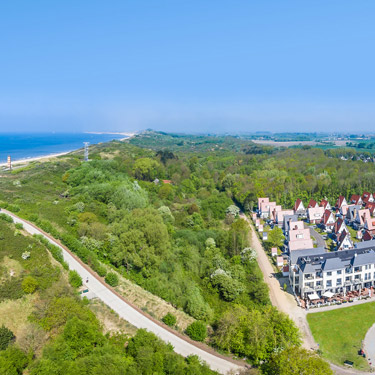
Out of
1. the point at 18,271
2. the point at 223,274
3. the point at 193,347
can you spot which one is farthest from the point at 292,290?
the point at 18,271

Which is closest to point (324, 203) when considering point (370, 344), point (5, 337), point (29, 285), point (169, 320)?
point (370, 344)

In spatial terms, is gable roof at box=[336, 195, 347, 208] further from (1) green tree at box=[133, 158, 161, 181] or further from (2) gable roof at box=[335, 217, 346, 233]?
(1) green tree at box=[133, 158, 161, 181]

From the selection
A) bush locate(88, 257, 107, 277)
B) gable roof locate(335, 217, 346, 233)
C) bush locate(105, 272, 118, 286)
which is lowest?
gable roof locate(335, 217, 346, 233)

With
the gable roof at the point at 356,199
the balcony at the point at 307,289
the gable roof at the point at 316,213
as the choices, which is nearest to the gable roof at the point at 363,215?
the gable roof at the point at 316,213

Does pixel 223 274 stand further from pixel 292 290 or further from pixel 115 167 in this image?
pixel 115 167

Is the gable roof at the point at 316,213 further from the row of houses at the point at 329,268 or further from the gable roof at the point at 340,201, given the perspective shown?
the row of houses at the point at 329,268

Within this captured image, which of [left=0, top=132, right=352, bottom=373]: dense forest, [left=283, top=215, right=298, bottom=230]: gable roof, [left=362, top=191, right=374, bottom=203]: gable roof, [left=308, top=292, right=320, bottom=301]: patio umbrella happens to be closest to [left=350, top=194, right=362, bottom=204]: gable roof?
[left=362, top=191, right=374, bottom=203]: gable roof

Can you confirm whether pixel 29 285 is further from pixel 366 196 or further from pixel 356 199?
pixel 366 196
